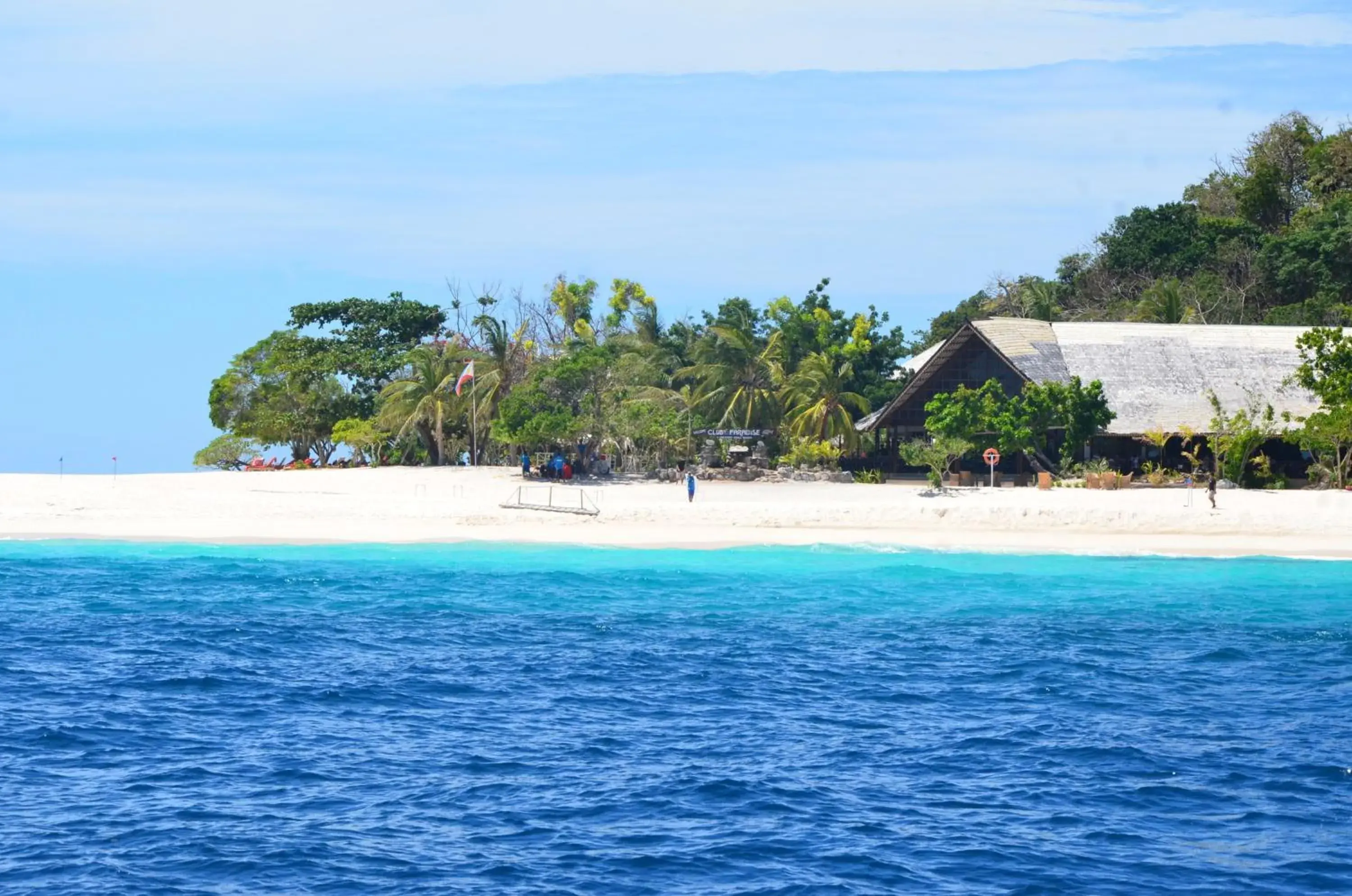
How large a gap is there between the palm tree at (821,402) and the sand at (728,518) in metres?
7.64

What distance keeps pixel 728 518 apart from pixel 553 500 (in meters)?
6.33

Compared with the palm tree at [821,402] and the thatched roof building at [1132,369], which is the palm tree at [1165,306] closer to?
the thatched roof building at [1132,369]

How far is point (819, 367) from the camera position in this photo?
53.0 m

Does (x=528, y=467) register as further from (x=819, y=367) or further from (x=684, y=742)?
(x=684, y=742)

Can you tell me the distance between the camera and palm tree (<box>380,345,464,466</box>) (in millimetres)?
52312

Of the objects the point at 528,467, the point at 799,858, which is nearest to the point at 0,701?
the point at 799,858

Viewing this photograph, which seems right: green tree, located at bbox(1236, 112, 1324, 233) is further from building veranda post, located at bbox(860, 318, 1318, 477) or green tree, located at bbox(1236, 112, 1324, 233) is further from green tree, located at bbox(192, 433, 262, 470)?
green tree, located at bbox(192, 433, 262, 470)

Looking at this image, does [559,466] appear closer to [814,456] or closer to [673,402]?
[673,402]

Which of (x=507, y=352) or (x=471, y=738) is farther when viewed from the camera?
(x=507, y=352)

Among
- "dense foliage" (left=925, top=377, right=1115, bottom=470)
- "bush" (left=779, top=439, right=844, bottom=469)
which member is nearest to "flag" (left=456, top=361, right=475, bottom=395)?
"bush" (left=779, top=439, right=844, bottom=469)

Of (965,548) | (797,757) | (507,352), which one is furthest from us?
(507,352)

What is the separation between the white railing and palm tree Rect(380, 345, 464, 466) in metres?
8.68

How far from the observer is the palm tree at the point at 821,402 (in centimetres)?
5175

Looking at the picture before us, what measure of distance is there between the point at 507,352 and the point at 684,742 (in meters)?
38.7
